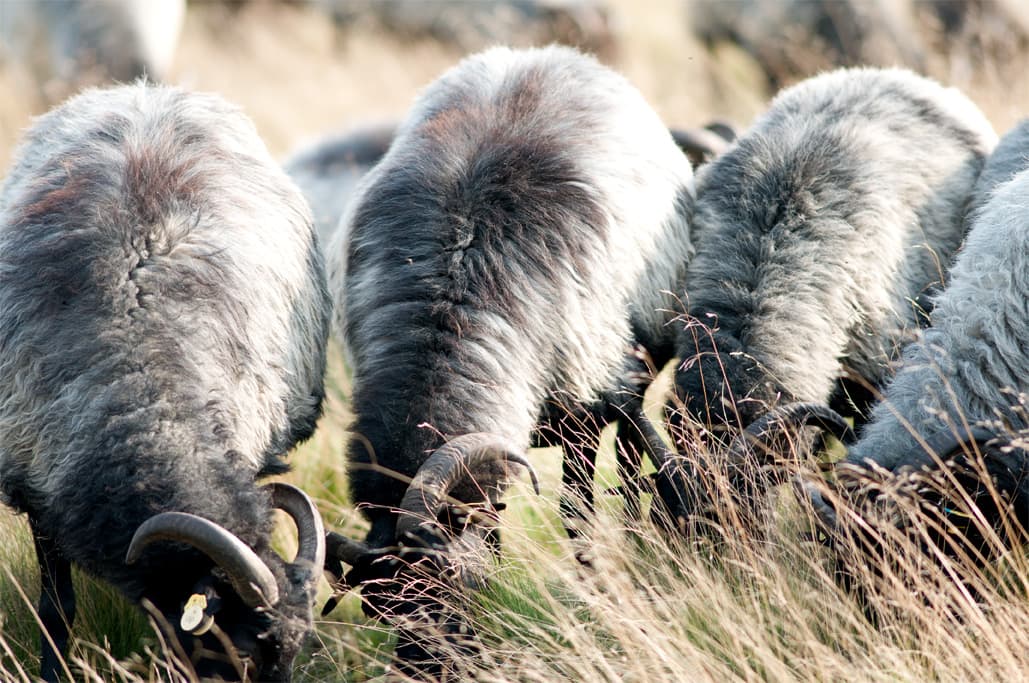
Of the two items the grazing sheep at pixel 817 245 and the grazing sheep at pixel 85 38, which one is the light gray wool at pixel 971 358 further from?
the grazing sheep at pixel 85 38

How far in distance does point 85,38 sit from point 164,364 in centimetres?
909

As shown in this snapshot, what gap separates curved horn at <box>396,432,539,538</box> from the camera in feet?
13.7

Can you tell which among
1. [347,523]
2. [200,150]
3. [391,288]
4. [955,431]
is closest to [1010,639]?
[955,431]

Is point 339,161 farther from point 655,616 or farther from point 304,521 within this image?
point 655,616

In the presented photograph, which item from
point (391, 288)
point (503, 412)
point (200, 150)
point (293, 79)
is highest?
point (200, 150)

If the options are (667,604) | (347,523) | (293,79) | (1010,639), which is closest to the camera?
(1010,639)

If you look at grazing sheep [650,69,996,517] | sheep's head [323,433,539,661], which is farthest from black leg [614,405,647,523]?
sheep's head [323,433,539,661]

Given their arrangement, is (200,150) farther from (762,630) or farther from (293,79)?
(293,79)

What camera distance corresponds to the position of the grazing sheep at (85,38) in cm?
1207

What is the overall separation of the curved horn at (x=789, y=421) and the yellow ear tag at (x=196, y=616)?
214 cm

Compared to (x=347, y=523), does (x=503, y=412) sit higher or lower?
higher

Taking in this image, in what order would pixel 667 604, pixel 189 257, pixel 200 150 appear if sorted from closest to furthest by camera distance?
pixel 667 604 < pixel 189 257 < pixel 200 150

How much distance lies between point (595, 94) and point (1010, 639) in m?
3.42

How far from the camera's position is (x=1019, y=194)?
4.98m
